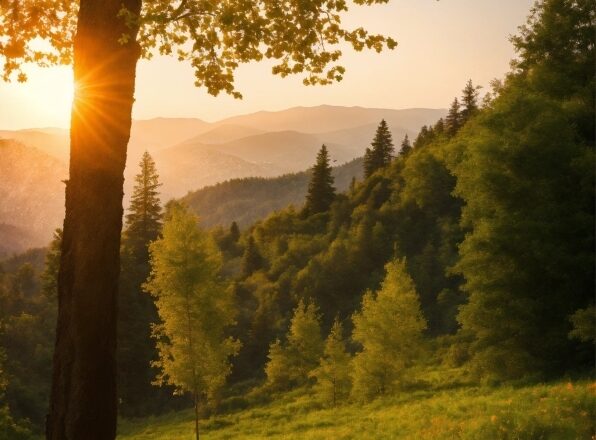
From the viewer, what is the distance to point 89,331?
549cm

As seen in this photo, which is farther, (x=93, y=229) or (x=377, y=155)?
(x=377, y=155)

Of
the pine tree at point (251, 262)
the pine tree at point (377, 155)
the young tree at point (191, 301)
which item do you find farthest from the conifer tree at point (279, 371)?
the pine tree at point (377, 155)

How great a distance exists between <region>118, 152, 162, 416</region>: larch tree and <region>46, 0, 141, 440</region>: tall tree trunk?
3993 centimetres

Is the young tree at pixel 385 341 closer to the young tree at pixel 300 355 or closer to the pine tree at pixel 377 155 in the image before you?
the young tree at pixel 300 355

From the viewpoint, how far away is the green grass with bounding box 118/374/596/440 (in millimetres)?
11922

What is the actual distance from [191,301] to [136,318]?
27071mm

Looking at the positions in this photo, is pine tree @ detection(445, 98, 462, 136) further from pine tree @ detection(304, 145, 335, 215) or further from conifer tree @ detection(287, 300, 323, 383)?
conifer tree @ detection(287, 300, 323, 383)

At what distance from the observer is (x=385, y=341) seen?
32.8 metres

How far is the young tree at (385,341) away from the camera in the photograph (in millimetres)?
32406

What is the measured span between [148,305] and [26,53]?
5166 centimetres

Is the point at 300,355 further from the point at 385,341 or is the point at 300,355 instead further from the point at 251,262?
the point at 251,262

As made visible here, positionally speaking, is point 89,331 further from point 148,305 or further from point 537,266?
point 148,305

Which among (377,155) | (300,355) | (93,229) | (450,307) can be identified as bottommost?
(300,355)

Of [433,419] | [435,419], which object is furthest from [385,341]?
[435,419]
